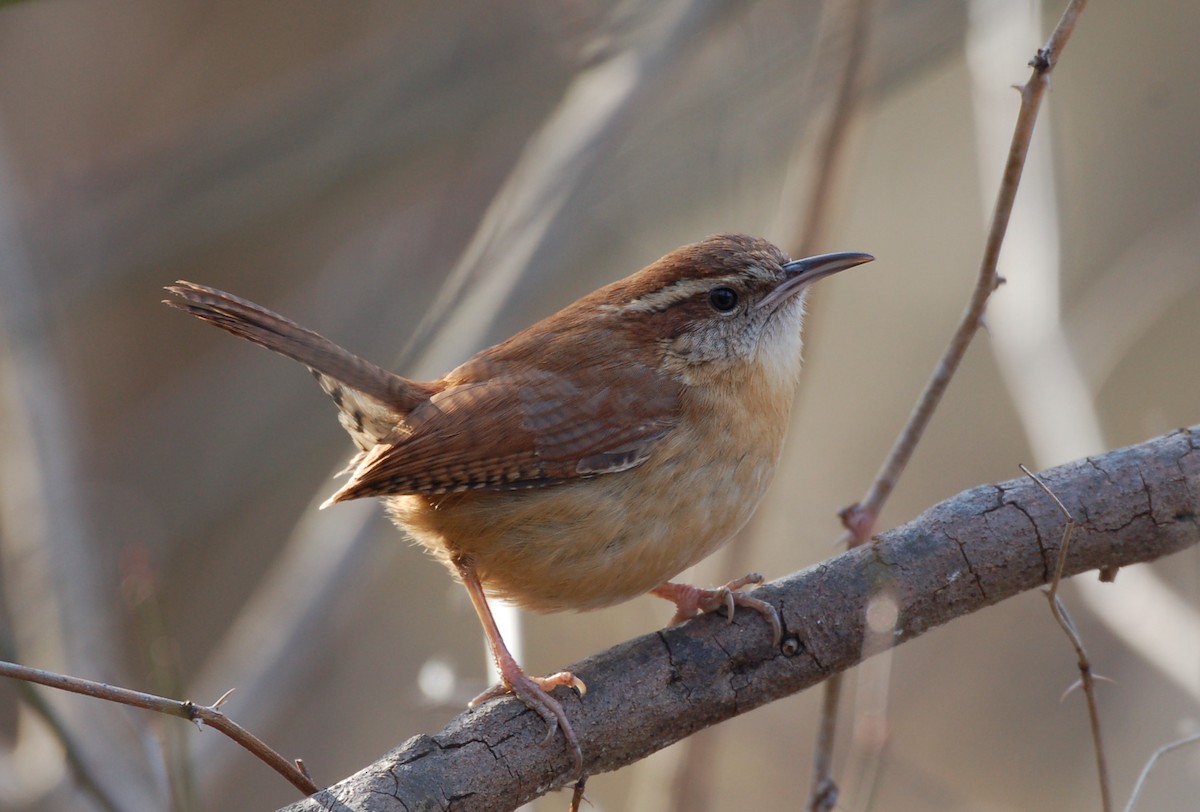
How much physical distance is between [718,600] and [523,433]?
2.38ft

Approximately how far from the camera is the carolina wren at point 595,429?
122 inches

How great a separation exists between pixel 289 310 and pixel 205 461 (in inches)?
39.1

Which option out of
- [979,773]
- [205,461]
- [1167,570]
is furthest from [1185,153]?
[205,461]

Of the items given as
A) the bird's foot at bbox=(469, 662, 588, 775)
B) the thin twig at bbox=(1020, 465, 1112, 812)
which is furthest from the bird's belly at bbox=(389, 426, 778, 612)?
the thin twig at bbox=(1020, 465, 1112, 812)

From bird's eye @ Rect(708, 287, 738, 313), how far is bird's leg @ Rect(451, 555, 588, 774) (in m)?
1.08

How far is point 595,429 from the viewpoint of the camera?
326 centimetres

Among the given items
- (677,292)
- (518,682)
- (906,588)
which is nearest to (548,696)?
(518,682)

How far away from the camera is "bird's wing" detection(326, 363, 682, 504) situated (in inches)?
125

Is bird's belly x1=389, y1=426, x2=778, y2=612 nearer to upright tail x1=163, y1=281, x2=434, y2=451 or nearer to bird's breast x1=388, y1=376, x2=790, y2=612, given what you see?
bird's breast x1=388, y1=376, x2=790, y2=612

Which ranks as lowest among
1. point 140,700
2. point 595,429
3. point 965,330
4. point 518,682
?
point 140,700

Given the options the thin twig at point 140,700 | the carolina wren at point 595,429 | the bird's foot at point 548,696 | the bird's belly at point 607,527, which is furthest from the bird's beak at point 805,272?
the thin twig at point 140,700

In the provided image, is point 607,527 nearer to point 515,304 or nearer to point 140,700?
point 140,700

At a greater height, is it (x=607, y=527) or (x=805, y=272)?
(x=805, y=272)

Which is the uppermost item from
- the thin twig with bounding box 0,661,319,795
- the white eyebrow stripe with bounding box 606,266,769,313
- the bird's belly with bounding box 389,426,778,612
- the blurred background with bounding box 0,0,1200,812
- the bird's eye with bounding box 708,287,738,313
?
the blurred background with bounding box 0,0,1200,812
